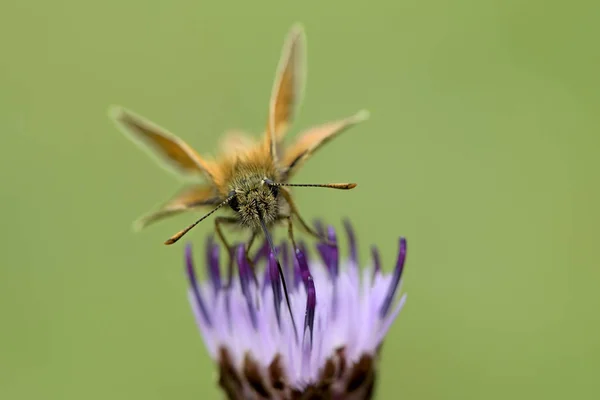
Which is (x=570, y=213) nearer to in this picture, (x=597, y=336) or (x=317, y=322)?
(x=597, y=336)

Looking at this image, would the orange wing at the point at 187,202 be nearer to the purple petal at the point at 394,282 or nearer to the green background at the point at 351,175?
the purple petal at the point at 394,282

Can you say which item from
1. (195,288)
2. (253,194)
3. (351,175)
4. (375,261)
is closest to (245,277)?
(195,288)

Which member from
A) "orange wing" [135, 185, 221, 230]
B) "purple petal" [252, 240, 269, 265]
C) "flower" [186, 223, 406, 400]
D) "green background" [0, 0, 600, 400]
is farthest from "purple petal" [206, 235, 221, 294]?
"green background" [0, 0, 600, 400]

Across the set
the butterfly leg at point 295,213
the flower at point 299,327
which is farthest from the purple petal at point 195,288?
the butterfly leg at point 295,213

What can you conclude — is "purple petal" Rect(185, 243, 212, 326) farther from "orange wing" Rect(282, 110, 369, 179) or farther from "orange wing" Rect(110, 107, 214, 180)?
"orange wing" Rect(282, 110, 369, 179)

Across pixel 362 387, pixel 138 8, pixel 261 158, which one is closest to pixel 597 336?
pixel 362 387

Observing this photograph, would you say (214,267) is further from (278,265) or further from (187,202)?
(278,265)
